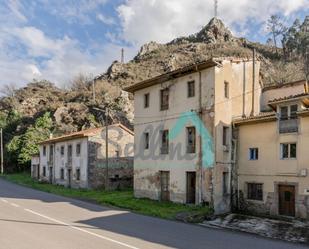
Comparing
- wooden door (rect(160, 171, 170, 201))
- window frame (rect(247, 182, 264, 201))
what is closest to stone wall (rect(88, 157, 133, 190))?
wooden door (rect(160, 171, 170, 201))

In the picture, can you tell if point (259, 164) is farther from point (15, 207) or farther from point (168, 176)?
point (15, 207)

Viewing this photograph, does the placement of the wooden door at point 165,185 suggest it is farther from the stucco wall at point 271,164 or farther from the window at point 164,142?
the stucco wall at point 271,164

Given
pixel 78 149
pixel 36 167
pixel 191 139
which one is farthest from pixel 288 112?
pixel 36 167

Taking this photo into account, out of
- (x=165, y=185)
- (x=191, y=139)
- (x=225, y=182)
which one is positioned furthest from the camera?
(x=165, y=185)

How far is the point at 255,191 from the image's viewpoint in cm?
2284

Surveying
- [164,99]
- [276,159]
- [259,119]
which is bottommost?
[276,159]

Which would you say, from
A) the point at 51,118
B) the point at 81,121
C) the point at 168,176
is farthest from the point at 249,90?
→ the point at 51,118

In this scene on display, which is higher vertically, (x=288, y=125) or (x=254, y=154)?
(x=288, y=125)

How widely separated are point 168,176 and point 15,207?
31.8ft

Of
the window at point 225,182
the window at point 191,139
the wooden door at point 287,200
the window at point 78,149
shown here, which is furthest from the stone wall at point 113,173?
the wooden door at point 287,200

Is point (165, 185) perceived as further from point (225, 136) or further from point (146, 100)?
point (146, 100)

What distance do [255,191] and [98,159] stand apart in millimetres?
18780

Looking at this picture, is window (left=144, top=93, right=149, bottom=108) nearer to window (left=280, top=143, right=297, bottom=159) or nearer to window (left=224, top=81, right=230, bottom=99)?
window (left=224, top=81, right=230, bottom=99)

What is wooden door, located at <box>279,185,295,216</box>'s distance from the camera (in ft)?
67.7
